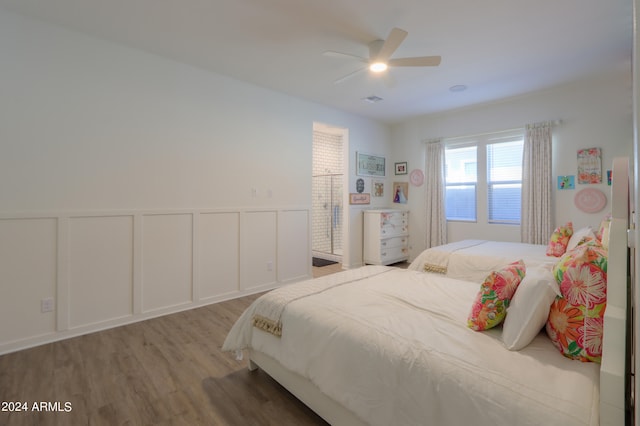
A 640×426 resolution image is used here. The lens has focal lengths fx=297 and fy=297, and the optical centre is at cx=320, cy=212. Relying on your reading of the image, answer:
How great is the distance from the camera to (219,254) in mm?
3543

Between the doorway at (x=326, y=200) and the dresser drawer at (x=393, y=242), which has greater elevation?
the doorway at (x=326, y=200)

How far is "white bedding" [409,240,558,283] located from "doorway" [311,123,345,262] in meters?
2.82

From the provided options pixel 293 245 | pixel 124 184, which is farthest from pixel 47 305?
pixel 293 245

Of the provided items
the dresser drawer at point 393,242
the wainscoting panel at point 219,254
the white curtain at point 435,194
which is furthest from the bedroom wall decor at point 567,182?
the wainscoting panel at point 219,254

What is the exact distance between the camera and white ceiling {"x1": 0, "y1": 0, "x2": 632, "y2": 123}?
7.57 feet

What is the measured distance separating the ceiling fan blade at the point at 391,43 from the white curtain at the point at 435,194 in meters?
2.93

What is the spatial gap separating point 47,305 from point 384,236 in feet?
14.2

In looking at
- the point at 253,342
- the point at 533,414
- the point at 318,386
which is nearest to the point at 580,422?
the point at 533,414

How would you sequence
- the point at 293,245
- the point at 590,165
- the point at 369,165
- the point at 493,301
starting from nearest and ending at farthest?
the point at 493,301 → the point at 590,165 → the point at 293,245 → the point at 369,165

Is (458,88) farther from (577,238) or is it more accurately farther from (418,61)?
(577,238)

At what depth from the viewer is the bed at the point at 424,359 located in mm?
947

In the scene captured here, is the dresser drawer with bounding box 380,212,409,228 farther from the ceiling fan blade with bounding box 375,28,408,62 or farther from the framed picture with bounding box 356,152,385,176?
the ceiling fan blade with bounding box 375,28,408,62

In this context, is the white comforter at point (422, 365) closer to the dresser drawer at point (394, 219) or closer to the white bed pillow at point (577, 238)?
the white bed pillow at point (577, 238)

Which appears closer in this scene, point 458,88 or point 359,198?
point 458,88
